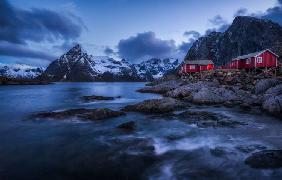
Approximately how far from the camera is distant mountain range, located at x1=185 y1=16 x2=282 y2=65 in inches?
5497

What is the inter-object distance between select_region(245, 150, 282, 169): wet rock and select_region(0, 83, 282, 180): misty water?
1.17 feet

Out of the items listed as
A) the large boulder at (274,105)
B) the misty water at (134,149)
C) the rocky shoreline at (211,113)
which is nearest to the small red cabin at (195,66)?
the rocky shoreline at (211,113)

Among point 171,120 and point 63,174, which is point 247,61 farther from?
point 63,174

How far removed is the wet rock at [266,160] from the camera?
11.1 metres

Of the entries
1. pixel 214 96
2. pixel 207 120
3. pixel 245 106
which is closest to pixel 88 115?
A: pixel 207 120

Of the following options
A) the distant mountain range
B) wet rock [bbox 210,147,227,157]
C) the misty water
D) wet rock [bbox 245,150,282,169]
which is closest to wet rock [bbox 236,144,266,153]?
the misty water

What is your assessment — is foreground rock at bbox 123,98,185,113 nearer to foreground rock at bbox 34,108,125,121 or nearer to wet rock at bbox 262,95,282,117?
foreground rock at bbox 34,108,125,121

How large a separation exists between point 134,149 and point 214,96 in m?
20.9

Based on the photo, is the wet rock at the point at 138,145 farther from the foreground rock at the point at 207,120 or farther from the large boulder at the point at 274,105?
the large boulder at the point at 274,105

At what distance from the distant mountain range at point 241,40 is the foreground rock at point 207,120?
112 metres

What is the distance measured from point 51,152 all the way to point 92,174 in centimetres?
407

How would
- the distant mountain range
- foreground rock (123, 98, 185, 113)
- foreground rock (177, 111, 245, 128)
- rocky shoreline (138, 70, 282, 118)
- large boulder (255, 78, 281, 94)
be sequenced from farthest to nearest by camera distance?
the distant mountain range
large boulder (255, 78, 281, 94)
foreground rock (123, 98, 185, 113)
rocky shoreline (138, 70, 282, 118)
foreground rock (177, 111, 245, 128)

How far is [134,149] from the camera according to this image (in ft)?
46.4

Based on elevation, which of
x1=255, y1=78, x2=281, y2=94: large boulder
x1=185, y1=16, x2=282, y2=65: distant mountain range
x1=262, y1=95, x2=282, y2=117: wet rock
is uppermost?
x1=185, y1=16, x2=282, y2=65: distant mountain range
